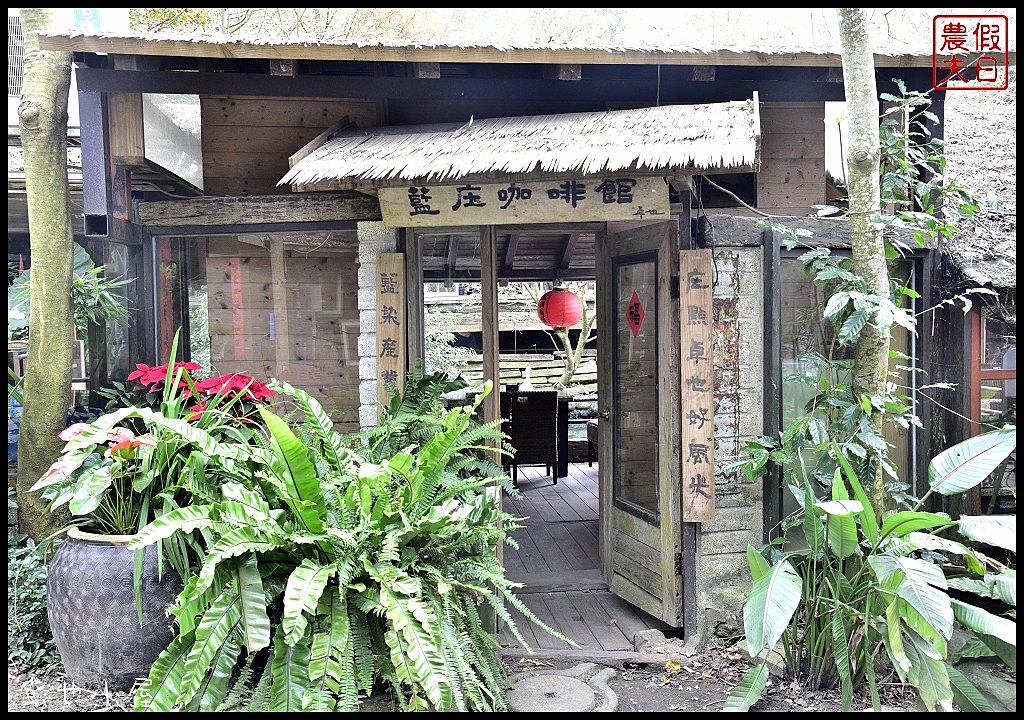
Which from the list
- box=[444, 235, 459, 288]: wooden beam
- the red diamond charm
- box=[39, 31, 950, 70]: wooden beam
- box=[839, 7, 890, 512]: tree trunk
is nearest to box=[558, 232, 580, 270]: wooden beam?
box=[444, 235, 459, 288]: wooden beam

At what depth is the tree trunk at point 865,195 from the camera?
397cm

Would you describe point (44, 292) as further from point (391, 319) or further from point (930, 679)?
Answer: point (930, 679)

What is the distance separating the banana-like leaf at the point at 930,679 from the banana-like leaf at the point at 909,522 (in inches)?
18.6

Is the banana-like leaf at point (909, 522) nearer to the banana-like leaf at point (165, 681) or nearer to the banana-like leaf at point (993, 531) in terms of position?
the banana-like leaf at point (993, 531)

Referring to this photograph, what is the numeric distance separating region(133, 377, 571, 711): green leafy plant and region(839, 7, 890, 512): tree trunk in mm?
2122

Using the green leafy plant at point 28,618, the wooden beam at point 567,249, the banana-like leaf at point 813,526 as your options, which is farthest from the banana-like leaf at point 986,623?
the wooden beam at point 567,249

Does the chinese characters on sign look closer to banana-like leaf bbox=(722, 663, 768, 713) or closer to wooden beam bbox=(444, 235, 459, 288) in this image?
wooden beam bbox=(444, 235, 459, 288)

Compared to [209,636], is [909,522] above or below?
above

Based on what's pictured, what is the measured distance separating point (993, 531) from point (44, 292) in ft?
16.4

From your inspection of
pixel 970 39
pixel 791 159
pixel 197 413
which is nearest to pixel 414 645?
pixel 197 413

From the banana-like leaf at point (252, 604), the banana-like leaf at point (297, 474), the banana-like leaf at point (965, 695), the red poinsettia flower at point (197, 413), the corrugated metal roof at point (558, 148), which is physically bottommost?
the banana-like leaf at point (965, 695)

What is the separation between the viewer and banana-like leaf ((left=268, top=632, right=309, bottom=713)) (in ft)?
10.1

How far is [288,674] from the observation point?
3.13 meters

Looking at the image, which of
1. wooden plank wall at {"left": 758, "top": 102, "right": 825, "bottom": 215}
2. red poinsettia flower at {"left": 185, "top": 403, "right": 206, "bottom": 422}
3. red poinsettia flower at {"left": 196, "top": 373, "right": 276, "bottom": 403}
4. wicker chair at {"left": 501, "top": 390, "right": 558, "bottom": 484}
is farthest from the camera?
wicker chair at {"left": 501, "top": 390, "right": 558, "bottom": 484}
